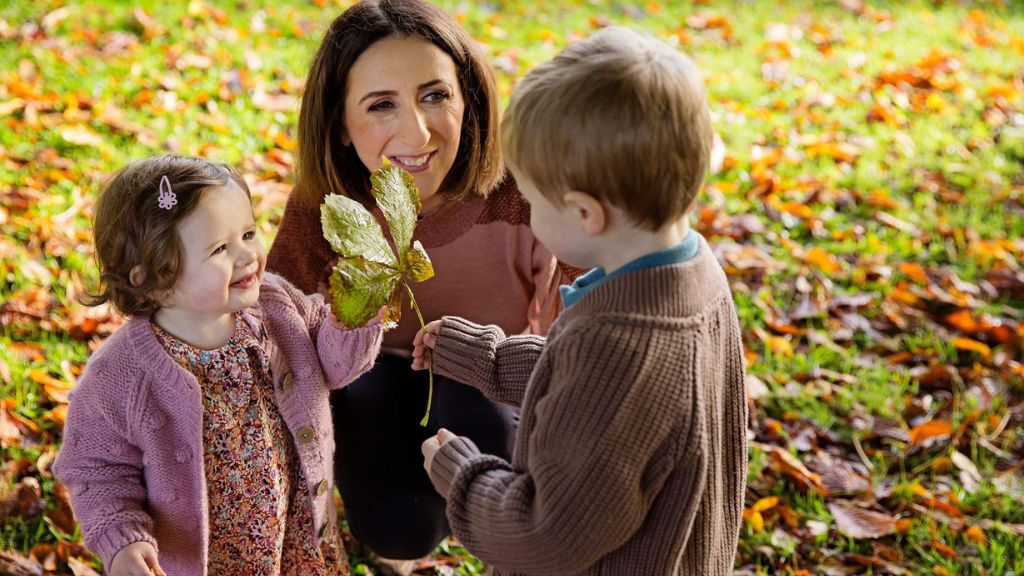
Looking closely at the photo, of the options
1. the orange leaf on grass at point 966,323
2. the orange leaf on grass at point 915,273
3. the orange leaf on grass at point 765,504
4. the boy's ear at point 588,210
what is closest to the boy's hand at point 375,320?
the boy's ear at point 588,210

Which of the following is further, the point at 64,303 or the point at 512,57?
the point at 512,57

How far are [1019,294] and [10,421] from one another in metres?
3.67

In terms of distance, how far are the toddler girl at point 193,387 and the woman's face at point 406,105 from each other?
0.44m

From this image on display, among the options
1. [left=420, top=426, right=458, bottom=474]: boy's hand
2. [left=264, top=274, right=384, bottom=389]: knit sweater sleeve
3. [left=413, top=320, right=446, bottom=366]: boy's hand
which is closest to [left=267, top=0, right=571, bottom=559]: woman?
[left=264, top=274, right=384, bottom=389]: knit sweater sleeve

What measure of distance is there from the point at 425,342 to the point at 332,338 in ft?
0.71

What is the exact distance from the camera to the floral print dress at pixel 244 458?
2002mm

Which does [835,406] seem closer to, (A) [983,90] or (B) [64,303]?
(B) [64,303]

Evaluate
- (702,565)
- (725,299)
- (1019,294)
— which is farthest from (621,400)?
(1019,294)

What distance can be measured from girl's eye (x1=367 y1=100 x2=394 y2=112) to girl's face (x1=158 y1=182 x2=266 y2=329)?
476 millimetres

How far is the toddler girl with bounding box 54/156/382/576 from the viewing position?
6.21 feet

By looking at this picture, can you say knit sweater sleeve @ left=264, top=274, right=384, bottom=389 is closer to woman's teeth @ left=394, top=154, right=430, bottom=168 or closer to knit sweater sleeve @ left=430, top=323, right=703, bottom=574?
woman's teeth @ left=394, top=154, right=430, bottom=168

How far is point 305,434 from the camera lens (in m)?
2.12

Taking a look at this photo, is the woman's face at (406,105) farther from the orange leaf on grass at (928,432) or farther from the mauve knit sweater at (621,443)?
the orange leaf on grass at (928,432)

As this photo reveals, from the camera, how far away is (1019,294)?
383 centimetres
